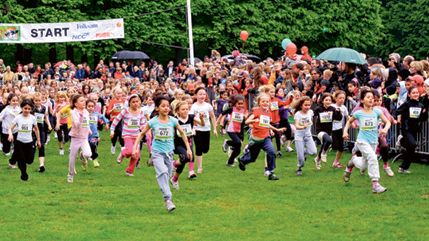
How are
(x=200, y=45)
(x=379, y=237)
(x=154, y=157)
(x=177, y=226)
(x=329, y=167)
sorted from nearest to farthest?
(x=379, y=237) < (x=177, y=226) < (x=154, y=157) < (x=329, y=167) < (x=200, y=45)

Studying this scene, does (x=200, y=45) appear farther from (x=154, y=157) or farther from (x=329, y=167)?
(x=154, y=157)

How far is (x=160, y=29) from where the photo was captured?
2133 inches

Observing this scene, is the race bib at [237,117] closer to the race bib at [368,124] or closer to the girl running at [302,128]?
the girl running at [302,128]

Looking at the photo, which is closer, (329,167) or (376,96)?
(376,96)

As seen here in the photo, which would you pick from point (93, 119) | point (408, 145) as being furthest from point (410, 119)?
point (93, 119)

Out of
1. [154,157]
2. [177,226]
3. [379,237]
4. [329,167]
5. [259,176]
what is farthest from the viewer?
[329,167]

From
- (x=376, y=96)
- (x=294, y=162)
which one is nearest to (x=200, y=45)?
(x=294, y=162)

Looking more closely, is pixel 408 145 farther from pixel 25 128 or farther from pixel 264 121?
pixel 25 128

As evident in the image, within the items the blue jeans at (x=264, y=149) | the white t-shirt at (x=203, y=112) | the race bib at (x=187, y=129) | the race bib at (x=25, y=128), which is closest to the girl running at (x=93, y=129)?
the race bib at (x=25, y=128)

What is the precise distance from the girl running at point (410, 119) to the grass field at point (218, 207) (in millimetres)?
576

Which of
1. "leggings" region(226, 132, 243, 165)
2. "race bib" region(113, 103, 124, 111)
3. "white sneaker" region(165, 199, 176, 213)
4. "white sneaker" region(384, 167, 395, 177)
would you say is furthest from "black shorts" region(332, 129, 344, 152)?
"white sneaker" region(165, 199, 176, 213)

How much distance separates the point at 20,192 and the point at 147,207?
3306 mm

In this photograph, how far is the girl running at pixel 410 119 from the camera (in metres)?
20.8

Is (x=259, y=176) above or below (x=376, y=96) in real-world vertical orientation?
below
